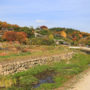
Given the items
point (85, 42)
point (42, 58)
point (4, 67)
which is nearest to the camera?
point (4, 67)

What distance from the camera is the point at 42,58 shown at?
19.2 metres

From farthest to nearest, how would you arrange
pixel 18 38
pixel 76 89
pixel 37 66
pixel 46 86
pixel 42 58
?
pixel 18 38
pixel 42 58
pixel 37 66
pixel 46 86
pixel 76 89

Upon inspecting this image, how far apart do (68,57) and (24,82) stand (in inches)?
619

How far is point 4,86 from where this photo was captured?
11062 mm

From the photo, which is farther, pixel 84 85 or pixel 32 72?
pixel 32 72

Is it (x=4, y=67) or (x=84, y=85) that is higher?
(x=4, y=67)

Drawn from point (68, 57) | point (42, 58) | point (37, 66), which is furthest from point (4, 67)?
point (68, 57)

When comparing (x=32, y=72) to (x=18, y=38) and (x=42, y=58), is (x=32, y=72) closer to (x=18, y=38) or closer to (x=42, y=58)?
(x=42, y=58)

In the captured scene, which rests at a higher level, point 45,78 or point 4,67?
point 4,67

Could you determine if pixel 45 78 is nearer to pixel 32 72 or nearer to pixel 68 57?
pixel 32 72

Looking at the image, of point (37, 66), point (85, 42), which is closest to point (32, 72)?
point (37, 66)

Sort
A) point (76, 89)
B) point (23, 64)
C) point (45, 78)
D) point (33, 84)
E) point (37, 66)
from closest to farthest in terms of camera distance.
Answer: point (76, 89) → point (33, 84) → point (45, 78) → point (23, 64) → point (37, 66)

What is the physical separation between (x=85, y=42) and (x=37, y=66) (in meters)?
62.8

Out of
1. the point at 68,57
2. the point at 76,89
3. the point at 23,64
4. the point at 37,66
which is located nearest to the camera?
the point at 76,89
